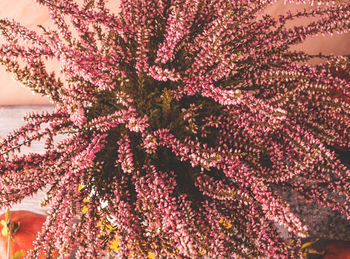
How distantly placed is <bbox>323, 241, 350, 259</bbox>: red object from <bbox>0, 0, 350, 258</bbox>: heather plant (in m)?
0.44

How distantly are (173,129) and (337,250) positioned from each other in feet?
2.33

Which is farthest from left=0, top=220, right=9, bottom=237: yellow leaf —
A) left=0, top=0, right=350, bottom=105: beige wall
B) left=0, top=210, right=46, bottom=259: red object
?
left=0, top=0, right=350, bottom=105: beige wall

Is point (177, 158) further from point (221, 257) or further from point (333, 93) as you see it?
point (333, 93)

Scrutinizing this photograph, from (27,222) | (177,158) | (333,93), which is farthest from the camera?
(333,93)

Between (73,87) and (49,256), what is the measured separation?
0.95 ft

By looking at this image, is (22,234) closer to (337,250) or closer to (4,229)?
(4,229)

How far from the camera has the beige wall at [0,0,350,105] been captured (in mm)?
893

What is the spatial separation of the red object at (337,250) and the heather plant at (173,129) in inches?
17.1

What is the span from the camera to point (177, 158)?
0.58 metres

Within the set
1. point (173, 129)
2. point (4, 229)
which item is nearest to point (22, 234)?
point (4, 229)

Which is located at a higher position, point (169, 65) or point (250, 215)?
point (169, 65)

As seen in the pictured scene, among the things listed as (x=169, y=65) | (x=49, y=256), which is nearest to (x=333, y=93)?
(x=169, y=65)

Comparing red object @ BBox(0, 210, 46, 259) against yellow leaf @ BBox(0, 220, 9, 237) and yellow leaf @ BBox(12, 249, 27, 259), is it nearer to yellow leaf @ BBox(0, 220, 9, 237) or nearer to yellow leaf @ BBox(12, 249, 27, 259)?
yellow leaf @ BBox(0, 220, 9, 237)

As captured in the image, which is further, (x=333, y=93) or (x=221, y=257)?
(x=333, y=93)
